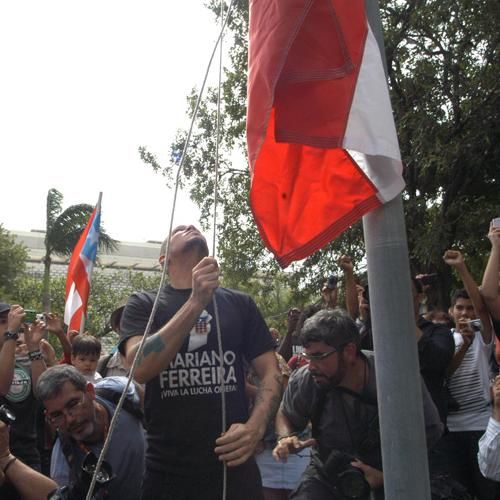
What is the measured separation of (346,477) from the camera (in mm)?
3662

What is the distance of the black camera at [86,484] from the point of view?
342 centimetres

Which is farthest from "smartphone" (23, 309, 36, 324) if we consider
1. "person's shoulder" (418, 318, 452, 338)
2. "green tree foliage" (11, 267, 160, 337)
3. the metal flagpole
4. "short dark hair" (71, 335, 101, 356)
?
"green tree foliage" (11, 267, 160, 337)

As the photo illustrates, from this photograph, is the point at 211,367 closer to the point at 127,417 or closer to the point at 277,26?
the point at 127,417

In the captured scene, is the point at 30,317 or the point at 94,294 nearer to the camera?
the point at 30,317

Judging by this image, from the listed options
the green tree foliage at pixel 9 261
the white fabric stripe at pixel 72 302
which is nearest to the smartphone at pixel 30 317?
the white fabric stripe at pixel 72 302

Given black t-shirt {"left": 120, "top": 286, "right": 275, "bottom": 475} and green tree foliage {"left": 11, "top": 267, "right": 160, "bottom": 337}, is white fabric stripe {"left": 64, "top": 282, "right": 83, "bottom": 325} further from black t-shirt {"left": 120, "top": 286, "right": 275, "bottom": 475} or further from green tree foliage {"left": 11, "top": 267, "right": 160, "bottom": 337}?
green tree foliage {"left": 11, "top": 267, "right": 160, "bottom": 337}

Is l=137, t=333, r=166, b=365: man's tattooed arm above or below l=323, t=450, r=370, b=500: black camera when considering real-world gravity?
above

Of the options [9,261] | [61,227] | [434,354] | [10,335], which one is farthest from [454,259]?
[9,261]

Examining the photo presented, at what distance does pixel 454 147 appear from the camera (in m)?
11.6

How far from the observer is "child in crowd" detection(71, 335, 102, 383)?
241 inches

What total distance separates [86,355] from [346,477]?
2983 millimetres

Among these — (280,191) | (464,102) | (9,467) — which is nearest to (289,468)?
(9,467)

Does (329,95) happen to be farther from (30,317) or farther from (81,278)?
(81,278)

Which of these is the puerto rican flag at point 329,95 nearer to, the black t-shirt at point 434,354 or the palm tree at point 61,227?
the black t-shirt at point 434,354
